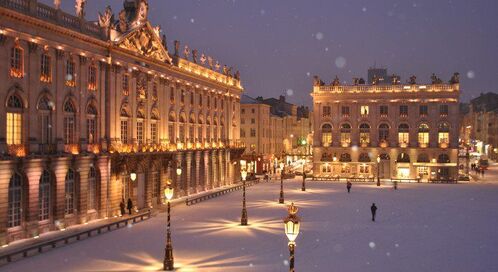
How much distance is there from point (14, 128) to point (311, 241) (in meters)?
19.0

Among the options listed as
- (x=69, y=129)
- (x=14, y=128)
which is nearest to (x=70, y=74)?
(x=69, y=129)

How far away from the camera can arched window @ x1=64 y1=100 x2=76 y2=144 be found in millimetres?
41812

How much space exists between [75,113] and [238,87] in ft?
145

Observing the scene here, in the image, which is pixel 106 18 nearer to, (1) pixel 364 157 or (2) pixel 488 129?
(1) pixel 364 157

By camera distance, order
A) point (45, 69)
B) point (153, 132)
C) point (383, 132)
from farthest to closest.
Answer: point (383, 132), point (153, 132), point (45, 69)

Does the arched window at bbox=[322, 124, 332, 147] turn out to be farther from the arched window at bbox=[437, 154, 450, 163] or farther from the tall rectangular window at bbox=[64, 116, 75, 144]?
the tall rectangular window at bbox=[64, 116, 75, 144]

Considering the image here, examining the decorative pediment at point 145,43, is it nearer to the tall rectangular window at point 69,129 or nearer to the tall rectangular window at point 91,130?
the tall rectangular window at point 91,130

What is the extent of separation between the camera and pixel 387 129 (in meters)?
94.9

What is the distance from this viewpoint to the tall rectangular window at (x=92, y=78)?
4522 centimetres

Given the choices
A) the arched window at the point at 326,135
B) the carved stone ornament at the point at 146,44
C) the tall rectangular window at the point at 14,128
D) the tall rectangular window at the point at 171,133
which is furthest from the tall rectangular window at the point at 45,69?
the arched window at the point at 326,135

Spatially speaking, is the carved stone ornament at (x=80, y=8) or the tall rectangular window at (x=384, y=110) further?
the tall rectangular window at (x=384, y=110)

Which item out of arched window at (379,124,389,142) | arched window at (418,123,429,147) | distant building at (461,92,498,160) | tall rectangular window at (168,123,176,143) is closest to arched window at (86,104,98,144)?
tall rectangular window at (168,123,176,143)

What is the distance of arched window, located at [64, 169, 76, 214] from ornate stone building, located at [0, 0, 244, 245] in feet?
0.41

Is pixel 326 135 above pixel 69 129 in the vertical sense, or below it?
above
